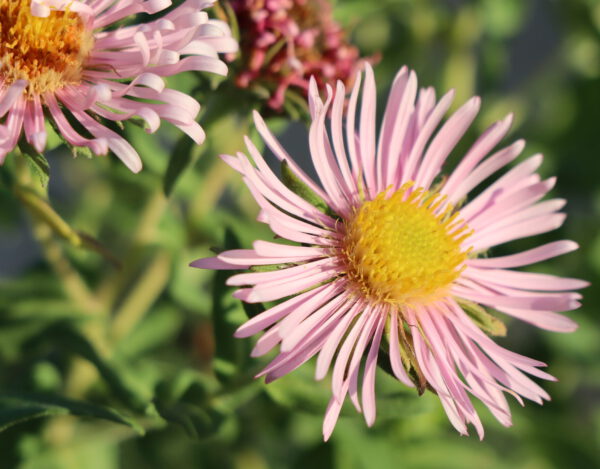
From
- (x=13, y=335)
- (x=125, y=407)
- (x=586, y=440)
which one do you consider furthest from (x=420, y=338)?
(x=586, y=440)

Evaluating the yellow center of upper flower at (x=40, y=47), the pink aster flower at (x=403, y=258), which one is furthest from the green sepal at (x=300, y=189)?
the yellow center of upper flower at (x=40, y=47)

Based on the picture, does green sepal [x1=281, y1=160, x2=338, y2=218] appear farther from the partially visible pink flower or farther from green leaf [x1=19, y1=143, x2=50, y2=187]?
green leaf [x1=19, y1=143, x2=50, y2=187]

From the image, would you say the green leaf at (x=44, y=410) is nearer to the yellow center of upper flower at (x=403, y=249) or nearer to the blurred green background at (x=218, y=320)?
the blurred green background at (x=218, y=320)

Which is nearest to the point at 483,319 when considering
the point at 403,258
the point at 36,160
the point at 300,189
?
the point at 403,258

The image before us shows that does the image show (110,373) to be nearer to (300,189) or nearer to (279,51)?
(300,189)

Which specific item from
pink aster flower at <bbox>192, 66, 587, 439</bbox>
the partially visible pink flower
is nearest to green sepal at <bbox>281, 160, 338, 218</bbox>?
pink aster flower at <bbox>192, 66, 587, 439</bbox>
